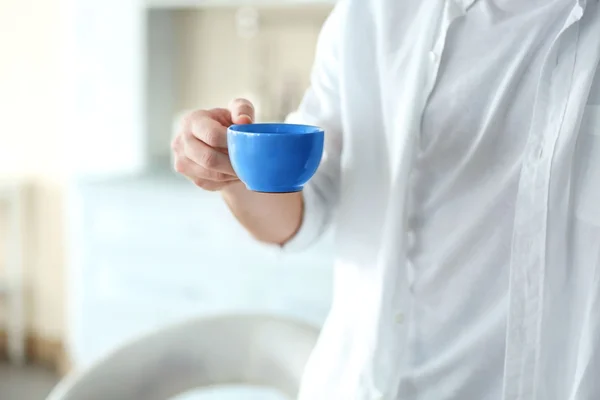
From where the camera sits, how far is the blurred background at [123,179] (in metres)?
2.07

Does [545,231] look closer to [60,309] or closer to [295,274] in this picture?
[295,274]

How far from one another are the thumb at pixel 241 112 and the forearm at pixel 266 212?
98 millimetres

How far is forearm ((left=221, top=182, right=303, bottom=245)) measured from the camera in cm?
76

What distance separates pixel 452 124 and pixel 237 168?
0.23m

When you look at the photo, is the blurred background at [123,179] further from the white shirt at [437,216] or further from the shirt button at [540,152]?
the shirt button at [540,152]

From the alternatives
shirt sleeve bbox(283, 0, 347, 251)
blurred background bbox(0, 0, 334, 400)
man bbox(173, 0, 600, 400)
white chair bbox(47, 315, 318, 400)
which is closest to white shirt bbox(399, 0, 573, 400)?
man bbox(173, 0, 600, 400)

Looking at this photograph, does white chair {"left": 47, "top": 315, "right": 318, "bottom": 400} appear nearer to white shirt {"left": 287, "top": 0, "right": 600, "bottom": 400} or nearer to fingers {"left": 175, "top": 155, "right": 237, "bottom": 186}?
white shirt {"left": 287, "top": 0, "right": 600, "bottom": 400}

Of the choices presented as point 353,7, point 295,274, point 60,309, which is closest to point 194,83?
point 295,274

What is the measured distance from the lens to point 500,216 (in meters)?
0.64

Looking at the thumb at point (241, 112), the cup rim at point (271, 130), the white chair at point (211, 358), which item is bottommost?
the white chair at point (211, 358)

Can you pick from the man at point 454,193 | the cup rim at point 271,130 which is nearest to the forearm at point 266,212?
the man at point 454,193

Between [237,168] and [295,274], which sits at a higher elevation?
[237,168]

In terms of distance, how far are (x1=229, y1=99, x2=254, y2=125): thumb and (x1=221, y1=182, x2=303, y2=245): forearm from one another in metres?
0.10

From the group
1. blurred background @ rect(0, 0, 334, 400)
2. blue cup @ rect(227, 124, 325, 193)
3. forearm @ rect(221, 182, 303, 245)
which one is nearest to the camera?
blue cup @ rect(227, 124, 325, 193)
